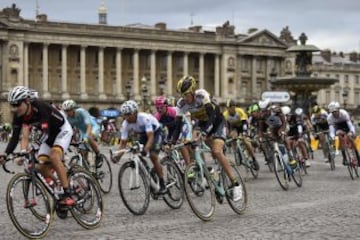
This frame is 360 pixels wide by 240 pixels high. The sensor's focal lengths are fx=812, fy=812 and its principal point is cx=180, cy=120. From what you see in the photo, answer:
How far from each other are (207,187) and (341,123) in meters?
8.28

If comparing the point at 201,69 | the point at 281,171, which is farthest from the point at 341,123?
the point at 201,69

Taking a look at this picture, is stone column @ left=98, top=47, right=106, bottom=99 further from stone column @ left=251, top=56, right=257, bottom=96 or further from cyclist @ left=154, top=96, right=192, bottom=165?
cyclist @ left=154, top=96, right=192, bottom=165

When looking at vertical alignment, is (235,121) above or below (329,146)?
above

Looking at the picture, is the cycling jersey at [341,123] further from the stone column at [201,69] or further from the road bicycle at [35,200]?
the stone column at [201,69]

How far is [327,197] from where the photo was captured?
49.8ft

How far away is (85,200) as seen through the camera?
11.0m

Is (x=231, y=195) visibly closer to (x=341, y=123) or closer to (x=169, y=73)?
(x=341, y=123)

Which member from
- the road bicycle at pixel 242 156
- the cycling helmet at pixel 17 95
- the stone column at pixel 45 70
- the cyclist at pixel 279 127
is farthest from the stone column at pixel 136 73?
the cycling helmet at pixel 17 95

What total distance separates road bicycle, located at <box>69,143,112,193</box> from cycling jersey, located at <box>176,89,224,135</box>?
3332 millimetres

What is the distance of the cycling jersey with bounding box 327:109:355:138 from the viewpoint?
19.5 meters

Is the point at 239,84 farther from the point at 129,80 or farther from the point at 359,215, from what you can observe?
the point at 359,215

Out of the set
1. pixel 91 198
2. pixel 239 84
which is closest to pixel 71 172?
pixel 91 198

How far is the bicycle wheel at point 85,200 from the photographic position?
10.9 metres

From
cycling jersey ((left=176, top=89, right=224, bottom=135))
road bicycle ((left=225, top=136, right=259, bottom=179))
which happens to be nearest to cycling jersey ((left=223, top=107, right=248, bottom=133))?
road bicycle ((left=225, top=136, right=259, bottom=179))
